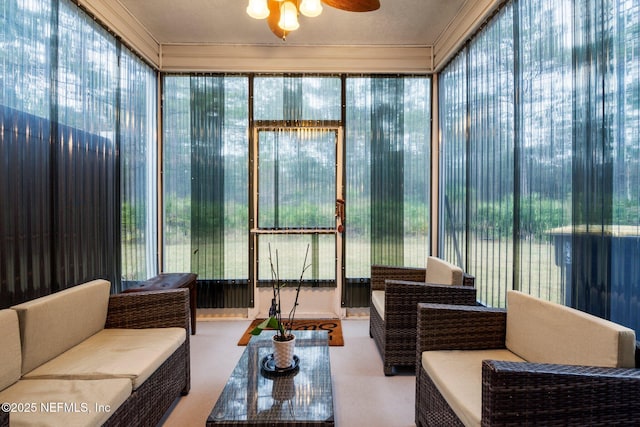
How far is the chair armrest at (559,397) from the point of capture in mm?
1201

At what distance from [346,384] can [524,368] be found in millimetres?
1533

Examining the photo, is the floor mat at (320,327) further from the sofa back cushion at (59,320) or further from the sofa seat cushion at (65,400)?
the sofa seat cushion at (65,400)

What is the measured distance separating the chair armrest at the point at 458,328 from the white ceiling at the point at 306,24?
2749 millimetres

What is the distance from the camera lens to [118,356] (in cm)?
182

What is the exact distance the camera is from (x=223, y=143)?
3.87 meters

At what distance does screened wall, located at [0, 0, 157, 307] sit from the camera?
1983 millimetres

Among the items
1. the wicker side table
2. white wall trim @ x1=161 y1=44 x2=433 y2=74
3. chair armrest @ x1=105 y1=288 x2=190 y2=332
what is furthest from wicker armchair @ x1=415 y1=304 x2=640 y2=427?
white wall trim @ x1=161 y1=44 x2=433 y2=74

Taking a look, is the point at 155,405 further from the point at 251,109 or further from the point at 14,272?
the point at 251,109

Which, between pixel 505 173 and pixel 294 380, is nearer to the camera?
pixel 294 380

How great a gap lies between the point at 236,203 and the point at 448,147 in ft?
8.28

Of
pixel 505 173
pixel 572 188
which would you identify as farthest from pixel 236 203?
pixel 572 188

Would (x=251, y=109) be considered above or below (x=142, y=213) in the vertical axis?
above

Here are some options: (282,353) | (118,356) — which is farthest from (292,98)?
(118,356)

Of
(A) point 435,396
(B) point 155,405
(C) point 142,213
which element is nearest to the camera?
(A) point 435,396
